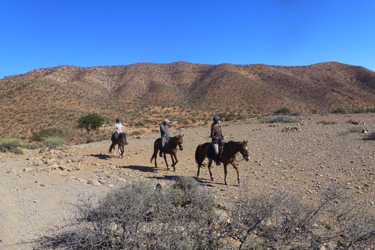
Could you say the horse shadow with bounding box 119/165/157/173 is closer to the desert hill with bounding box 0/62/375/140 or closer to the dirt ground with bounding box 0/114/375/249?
the dirt ground with bounding box 0/114/375/249

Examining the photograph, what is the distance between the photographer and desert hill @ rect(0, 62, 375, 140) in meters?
39.4

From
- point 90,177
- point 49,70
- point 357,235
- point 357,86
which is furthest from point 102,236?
point 49,70

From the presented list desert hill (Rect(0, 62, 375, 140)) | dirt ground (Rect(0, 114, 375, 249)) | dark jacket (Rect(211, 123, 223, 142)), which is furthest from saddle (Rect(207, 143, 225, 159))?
desert hill (Rect(0, 62, 375, 140))

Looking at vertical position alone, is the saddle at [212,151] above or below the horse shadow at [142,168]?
above

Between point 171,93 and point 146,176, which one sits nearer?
point 146,176

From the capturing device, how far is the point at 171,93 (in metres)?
69.9

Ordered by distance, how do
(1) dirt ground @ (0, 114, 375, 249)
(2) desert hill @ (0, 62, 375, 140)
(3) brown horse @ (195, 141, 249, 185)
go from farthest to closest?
(2) desert hill @ (0, 62, 375, 140)
(3) brown horse @ (195, 141, 249, 185)
(1) dirt ground @ (0, 114, 375, 249)

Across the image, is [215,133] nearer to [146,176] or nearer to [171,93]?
[146,176]

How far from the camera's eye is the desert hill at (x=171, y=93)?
39.4 metres

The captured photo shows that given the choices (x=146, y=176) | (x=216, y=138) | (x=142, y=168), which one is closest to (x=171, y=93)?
(x=142, y=168)

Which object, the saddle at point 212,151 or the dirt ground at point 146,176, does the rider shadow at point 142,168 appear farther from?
the saddle at point 212,151

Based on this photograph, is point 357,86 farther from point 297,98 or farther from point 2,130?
point 2,130

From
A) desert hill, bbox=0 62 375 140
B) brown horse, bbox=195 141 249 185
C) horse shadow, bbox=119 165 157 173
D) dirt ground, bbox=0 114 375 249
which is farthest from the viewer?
desert hill, bbox=0 62 375 140

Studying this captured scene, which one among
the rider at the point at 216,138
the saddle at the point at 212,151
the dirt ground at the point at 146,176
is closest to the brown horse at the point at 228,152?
the saddle at the point at 212,151
